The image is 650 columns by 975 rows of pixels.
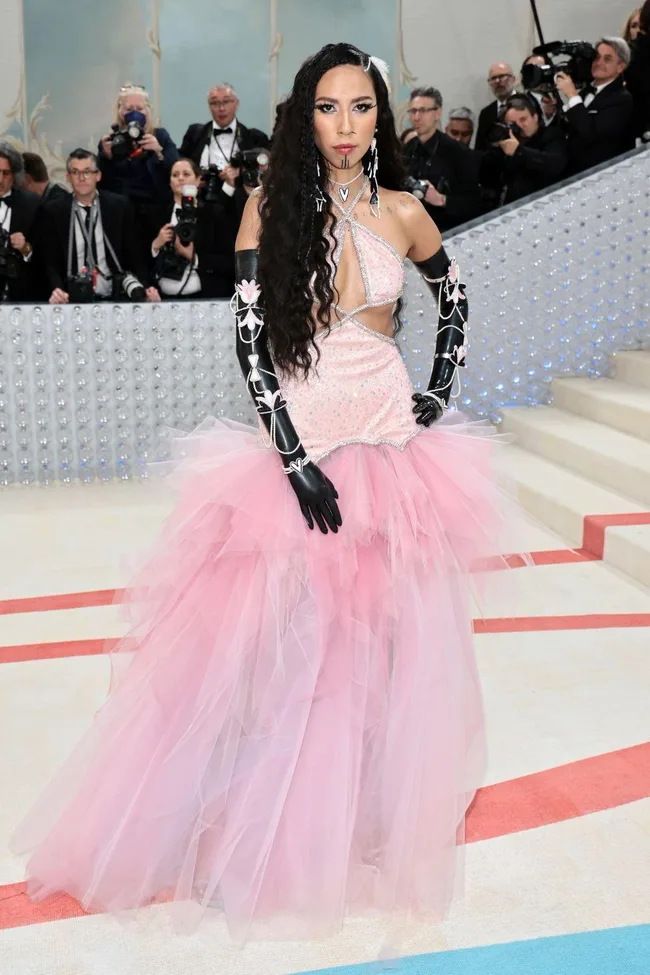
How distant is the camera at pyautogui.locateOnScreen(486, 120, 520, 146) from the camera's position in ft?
21.0

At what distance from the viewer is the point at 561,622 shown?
380 cm

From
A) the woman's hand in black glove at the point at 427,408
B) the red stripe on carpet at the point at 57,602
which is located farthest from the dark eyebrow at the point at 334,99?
the red stripe on carpet at the point at 57,602

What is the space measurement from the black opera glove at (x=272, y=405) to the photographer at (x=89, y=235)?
385cm

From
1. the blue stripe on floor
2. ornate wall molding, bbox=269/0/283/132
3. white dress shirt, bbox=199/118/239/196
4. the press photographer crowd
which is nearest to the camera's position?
the blue stripe on floor

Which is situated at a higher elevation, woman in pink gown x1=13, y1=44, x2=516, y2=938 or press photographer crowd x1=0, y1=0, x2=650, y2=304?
press photographer crowd x1=0, y1=0, x2=650, y2=304

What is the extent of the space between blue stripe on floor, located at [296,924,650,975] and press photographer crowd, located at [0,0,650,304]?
4313mm

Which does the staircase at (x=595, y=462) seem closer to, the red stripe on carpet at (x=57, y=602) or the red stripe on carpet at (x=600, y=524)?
the red stripe on carpet at (x=600, y=524)

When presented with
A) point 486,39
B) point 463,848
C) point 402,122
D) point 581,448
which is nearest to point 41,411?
point 581,448

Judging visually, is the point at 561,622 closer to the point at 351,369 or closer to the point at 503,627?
the point at 503,627

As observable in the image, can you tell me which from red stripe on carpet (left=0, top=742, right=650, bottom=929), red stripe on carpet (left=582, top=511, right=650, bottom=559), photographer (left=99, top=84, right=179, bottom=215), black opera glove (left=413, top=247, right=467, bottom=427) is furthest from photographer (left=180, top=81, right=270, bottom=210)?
red stripe on carpet (left=0, top=742, right=650, bottom=929)

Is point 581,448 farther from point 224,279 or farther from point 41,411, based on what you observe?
point 41,411

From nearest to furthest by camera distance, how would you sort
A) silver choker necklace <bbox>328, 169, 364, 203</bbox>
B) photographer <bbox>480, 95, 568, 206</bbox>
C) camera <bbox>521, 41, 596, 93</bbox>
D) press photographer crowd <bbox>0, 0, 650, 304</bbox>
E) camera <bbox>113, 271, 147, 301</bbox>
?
silver choker necklace <bbox>328, 169, 364, 203</bbox>
camera <bbox>113, 271, 147, 301</bbox>
press photographer crowd <bbox>0, 0, 650, 304</bbox>
photographer <bbox>480, 95, 568, 206</bbox>
camera <bbox>521, 41, 596, 93</bbox>

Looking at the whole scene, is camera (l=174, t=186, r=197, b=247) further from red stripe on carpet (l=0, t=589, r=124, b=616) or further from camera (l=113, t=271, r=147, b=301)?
red stripe on carpet (l=0, t=589, r=124, b=616)

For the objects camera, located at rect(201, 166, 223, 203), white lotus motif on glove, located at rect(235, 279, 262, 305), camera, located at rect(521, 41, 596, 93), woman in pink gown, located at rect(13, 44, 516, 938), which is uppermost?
camera, located at rect(521, 41, 596, 93)
